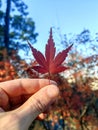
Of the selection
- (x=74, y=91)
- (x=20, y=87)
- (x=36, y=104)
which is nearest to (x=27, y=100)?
(x=36, y=104)

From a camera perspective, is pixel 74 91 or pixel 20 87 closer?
pixel 20 87

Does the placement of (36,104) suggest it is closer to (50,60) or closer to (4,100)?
(50,60)

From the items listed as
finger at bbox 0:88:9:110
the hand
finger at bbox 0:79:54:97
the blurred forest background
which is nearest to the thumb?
the hand

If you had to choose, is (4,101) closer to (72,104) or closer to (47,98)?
(47,98)

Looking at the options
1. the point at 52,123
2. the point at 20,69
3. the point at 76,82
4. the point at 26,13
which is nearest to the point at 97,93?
the point at 76,82

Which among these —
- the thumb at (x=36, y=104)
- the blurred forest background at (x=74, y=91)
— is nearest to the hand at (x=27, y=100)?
the thumb at (x=36, y=104)

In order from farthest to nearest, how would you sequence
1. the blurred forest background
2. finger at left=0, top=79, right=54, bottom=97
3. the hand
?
1. the blurred forest background
2. finger at left=0, top=79, right=54, bottom=97
3. the hand

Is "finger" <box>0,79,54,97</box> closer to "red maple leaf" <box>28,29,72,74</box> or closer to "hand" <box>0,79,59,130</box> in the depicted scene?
"hand" <box>0,79,59,130</box>
